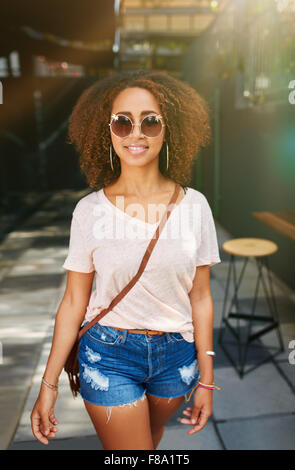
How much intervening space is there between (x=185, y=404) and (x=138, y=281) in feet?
6.85

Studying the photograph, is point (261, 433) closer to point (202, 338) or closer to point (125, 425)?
point (202, 338)

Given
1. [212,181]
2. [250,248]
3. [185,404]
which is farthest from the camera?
[212,181]

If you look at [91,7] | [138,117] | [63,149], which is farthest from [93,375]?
[63,149]

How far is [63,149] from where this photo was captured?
18047 mm

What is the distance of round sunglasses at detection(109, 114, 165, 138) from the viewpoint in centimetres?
157

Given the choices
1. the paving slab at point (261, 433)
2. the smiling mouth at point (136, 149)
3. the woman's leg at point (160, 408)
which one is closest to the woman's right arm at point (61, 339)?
the woman's leg at point (160, 408)

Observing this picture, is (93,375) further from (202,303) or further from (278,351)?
(278,351)

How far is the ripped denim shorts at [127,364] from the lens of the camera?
5.08 ft

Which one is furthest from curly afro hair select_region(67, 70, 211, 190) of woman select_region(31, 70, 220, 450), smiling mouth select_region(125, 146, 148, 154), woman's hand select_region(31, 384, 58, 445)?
woman's hand select_region(31, 384, 58, 445)

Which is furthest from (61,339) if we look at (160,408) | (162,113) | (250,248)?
(250,248)

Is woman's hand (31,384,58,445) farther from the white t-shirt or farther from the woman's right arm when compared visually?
the white t-shirt

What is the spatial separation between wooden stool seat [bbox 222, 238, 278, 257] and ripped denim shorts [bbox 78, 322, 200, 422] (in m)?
2.17

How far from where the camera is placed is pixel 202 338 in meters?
1.69

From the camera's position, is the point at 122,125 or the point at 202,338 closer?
the point at 122,125
